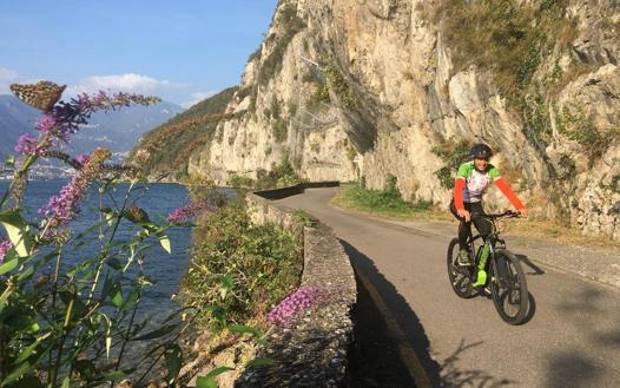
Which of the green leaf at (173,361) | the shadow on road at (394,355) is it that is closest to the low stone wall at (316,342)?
the shadow on road at (394,355)

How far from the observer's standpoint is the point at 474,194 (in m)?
8.53

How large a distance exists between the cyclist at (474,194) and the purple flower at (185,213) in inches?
218

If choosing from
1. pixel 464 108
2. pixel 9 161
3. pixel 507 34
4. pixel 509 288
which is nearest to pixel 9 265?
pixel 9 161

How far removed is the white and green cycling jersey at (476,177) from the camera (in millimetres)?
8391

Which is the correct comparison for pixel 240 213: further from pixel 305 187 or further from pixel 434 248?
pixel 305 187

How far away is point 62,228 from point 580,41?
16358 millimetres

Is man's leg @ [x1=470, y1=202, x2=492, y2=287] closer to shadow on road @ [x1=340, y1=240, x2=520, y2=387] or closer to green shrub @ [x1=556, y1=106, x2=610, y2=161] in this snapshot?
shadow on road @ [x1=340, y1=240, x2=520, y2=387]

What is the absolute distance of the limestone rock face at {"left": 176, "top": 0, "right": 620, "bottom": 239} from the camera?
14461 mm

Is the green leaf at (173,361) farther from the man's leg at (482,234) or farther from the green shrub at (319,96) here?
the green shrub at (319,96)

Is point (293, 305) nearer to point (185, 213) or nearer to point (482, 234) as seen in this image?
point (185, 213)

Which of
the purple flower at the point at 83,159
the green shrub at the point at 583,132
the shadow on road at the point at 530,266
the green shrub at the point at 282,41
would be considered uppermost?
the green shrub at the point at 282,41

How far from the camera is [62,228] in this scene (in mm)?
2473

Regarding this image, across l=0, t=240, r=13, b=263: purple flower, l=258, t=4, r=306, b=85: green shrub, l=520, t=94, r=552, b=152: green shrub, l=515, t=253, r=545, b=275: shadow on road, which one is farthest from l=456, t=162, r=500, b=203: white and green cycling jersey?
l=258, t=4, r=306, b=85: green shrub

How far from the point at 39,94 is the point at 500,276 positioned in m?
6.86
